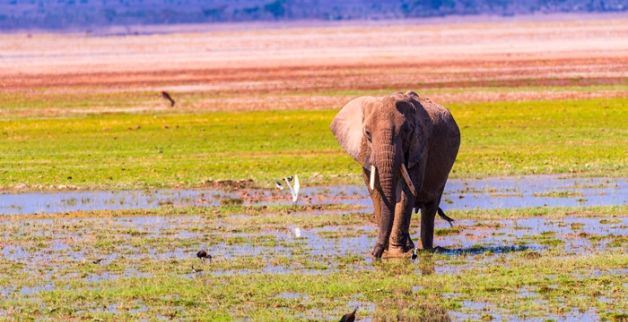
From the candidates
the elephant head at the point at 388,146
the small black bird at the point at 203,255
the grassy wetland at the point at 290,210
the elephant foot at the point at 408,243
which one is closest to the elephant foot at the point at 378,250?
the elephant head at the point at 388,146

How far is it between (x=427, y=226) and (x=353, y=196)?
665 cm

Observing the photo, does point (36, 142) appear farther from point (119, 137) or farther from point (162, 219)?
point (162, 219)

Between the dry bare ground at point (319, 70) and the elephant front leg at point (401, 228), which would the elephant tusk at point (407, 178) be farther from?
the dry bare ground at point (319, 70)

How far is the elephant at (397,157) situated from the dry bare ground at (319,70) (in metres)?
28.6

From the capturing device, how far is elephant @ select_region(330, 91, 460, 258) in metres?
17.9

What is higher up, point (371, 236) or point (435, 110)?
point (435, 110)

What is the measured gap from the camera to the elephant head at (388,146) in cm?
1784

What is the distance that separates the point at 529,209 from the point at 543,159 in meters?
7.85

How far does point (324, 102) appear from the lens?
48.8 metres

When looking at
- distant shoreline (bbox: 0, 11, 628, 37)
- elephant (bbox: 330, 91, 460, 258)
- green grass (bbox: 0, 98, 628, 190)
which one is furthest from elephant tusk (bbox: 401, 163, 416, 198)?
distant shoreline (bbox: 0, 11, 628, 37)

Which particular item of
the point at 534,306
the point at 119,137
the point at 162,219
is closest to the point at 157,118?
the point at 119,137

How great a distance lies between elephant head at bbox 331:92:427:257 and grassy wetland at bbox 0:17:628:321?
0.79 meters

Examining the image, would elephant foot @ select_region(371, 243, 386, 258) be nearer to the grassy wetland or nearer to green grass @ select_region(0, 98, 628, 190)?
the grassy wetland

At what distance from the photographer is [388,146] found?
1784 centimetres
